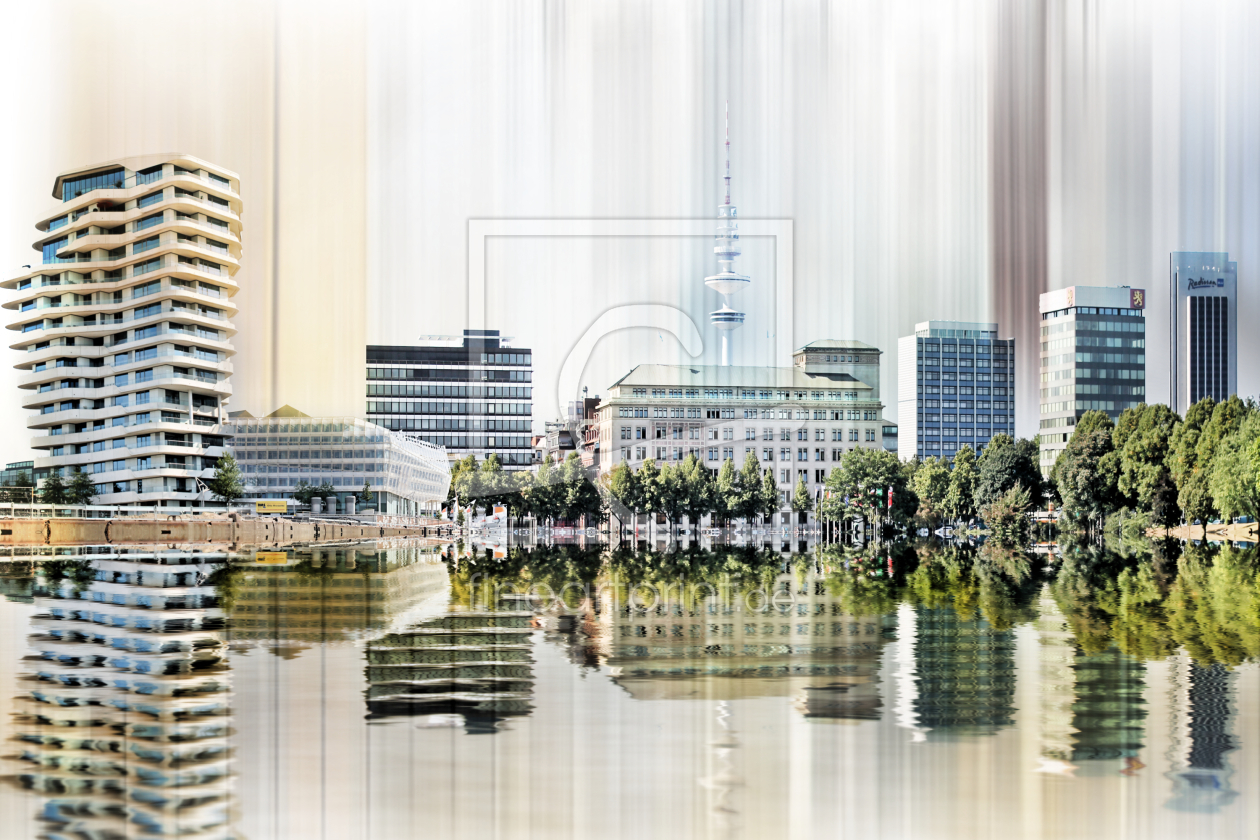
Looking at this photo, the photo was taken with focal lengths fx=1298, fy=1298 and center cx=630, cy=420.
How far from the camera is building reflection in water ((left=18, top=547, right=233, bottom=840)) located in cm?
737

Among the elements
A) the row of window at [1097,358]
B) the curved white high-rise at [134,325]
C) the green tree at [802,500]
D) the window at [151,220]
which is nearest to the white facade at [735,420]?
the green tree at [802,500]

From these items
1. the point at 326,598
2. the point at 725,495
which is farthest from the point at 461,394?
the point at 326,598

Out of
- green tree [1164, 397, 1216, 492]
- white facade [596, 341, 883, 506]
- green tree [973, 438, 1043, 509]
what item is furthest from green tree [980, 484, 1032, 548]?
white facade [596, 341, 883, 506]

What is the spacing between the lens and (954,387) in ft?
386

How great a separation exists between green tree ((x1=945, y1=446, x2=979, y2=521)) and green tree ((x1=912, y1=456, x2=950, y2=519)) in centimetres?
47

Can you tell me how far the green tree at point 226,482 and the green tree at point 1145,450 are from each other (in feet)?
140

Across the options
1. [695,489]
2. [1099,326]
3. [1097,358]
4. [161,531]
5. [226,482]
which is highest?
[1099,326]

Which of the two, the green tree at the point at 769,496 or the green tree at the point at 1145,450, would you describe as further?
the green tree at the point at 769,496

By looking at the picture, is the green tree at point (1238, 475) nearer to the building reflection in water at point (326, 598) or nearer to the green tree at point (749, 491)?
the building reflection in water at point (326, 598)

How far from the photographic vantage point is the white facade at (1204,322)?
8631 centimetres

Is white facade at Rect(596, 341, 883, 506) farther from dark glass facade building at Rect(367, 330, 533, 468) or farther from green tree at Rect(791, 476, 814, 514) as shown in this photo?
dark glass facade building at Rect(367, 330, 533, 468)

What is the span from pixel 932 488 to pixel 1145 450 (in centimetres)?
1861

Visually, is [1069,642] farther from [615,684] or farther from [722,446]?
[722,446]

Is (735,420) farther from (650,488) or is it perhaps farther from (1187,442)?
(1187,442)
